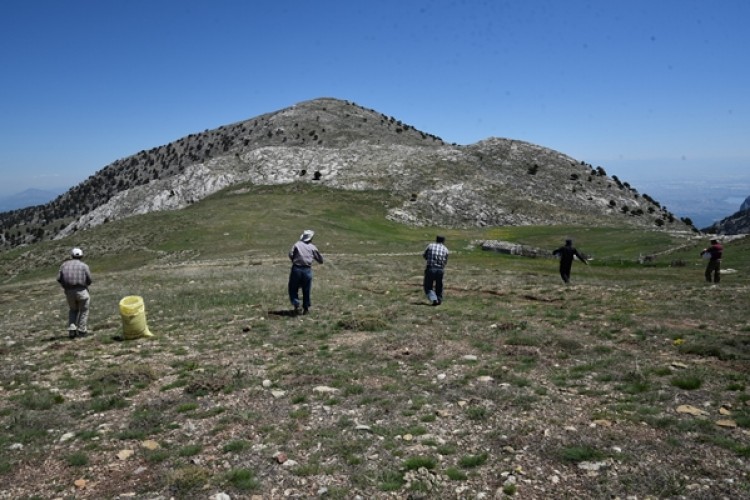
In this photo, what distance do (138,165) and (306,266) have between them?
495 ft

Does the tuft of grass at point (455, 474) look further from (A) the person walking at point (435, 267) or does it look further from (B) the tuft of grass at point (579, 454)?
(A) the person walking at point (435, 267)

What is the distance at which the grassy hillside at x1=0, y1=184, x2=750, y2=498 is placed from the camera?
8.52 m

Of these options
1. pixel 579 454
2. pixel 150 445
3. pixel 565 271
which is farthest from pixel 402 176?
pixel 579 454

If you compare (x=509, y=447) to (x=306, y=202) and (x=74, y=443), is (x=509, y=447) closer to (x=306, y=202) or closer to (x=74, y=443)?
(x=74, y=443)

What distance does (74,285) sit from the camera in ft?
61.9

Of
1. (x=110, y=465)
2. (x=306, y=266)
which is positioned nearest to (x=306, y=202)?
(x=306, y=266)

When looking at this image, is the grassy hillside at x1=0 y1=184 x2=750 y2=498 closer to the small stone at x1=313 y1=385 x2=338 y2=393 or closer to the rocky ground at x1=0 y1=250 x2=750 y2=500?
the rocky ground at x1=0 y1=250 x2=750 y2=500

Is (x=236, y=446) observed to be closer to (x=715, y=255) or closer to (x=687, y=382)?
(x=687, y=382)

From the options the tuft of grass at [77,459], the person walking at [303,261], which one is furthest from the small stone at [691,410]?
the person walking at [303,261]

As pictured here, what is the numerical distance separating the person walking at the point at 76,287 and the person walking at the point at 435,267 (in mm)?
14621

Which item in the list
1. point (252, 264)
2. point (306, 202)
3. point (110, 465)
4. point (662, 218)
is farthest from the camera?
point (662, 218)

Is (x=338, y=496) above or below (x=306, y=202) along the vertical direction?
below

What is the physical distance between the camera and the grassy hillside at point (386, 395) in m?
8.52

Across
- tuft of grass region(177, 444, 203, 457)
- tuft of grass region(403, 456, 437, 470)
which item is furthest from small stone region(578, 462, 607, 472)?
tuft of grass region(177, 444, 203, 457)
